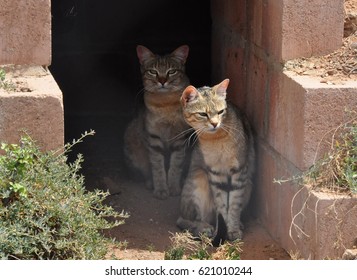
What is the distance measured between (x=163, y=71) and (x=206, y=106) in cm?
125

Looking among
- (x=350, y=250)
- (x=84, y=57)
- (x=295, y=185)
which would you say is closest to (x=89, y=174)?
(x=84, y=57)

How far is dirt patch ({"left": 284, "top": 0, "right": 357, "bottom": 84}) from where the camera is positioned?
19.1 feet

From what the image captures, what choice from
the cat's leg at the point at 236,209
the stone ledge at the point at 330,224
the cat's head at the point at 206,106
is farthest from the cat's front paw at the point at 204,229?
the stone ledge at the point at 330,224

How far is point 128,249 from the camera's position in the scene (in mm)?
6230

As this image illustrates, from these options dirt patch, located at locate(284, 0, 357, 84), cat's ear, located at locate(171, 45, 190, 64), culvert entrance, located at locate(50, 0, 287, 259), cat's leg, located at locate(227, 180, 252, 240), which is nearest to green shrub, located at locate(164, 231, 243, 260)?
cat's leg, located at locate(227, 180, 252, 240)

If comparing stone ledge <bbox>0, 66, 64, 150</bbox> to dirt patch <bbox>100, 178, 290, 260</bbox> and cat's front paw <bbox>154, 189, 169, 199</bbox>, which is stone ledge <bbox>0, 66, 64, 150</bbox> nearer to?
dirt patch <bbox>100, 178, 290, 260</bbox>

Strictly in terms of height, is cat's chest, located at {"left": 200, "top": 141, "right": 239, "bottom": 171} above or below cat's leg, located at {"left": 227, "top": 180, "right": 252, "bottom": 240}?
above

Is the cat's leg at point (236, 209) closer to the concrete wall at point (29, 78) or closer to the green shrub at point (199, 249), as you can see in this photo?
the green shrub at point (199, 249)

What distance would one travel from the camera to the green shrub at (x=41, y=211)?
5.11 meters

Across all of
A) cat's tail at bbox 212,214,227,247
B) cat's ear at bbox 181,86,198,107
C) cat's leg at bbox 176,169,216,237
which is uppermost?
cat's ear at bbox 181,86,198,107

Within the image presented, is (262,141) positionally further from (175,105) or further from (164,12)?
(164,12)

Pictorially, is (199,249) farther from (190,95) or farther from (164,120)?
(164,120)

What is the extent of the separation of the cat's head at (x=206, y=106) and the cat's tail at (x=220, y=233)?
697mm

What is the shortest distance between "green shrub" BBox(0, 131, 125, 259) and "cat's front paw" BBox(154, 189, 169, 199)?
6.47 ft
